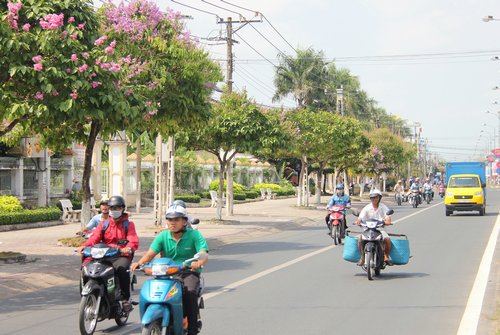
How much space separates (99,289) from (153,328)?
2.14m

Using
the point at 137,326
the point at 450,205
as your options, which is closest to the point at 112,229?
the point at 137,326

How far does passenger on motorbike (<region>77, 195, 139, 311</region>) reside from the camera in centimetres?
948

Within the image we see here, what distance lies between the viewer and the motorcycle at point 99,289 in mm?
8828

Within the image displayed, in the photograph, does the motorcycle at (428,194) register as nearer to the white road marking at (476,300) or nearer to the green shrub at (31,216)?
the green shrub at (31,216)

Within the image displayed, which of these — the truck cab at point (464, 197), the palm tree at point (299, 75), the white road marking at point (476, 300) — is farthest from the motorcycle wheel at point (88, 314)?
the palm tree at point (299, 75)

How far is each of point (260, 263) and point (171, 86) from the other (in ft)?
16.7

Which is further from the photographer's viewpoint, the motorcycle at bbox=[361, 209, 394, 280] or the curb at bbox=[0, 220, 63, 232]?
the curb at bbox=[0, 220, 63, 232]

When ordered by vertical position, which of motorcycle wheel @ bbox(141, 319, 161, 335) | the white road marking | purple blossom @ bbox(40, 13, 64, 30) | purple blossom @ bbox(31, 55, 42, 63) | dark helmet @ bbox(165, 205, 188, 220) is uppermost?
purple blossom @ bbox(40, 13, 64, 30)

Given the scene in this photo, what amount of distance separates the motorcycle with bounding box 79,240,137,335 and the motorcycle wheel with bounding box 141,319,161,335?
1.86 meters

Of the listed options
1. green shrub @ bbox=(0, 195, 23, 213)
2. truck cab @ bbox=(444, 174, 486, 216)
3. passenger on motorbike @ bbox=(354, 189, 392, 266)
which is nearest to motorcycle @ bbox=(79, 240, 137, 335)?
passenger on motorbike @ bbox=(354, 189, 392, 266)

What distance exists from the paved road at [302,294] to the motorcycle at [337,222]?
0.45 m

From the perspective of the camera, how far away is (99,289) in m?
8.96

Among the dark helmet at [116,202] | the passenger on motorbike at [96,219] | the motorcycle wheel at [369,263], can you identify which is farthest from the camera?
the motorcycle wheel at [369,263]

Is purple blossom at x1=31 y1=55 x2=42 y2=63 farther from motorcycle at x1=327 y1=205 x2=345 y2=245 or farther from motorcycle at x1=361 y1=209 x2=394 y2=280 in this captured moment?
motorcycle at x1=327 y1=205 x2=345 y2=245
